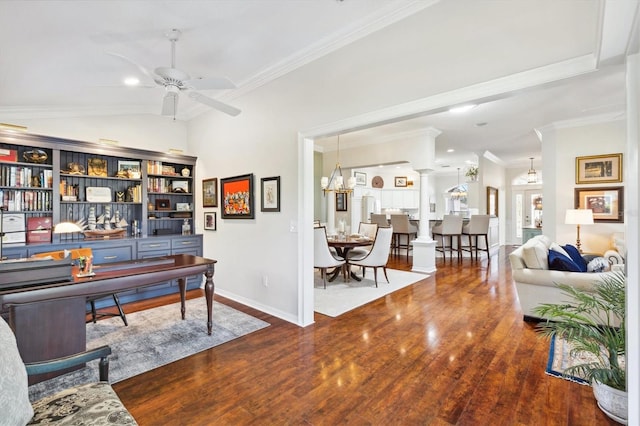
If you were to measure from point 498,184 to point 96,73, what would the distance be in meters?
10.4

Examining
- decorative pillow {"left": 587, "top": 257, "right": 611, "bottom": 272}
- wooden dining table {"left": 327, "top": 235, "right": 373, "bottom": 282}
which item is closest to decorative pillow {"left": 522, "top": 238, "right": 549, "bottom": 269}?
decorative pillow {"left": 587, "top": 257, "right": 611, "bottom": 272}

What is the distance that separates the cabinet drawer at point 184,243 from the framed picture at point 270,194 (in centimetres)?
168

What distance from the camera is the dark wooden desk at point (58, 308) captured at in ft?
7.05

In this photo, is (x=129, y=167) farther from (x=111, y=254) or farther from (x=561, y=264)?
(x=561, y=264)

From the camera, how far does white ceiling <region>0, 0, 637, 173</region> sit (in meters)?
1.91

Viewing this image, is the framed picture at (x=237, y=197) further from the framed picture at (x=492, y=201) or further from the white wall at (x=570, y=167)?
the framed picture at (x=492, y=201)

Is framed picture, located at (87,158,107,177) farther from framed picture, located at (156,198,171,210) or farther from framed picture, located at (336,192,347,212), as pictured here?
framed picture, located at (336,192,347,212)

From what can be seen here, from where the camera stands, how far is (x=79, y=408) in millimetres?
1313

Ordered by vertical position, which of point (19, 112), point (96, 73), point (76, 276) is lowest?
point (76, 276)

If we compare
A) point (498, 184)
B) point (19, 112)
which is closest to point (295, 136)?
point (19, 112)

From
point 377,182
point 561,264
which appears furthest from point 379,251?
point 377,182

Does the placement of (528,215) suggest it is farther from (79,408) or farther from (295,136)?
(79,408)

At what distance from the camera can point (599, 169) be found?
17.4 ft

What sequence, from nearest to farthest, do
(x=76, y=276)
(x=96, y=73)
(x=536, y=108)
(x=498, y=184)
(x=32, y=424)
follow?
(x=32, y=424) → (x=76, y=276) → (x=96, y=73) → (x=536, y=108) → (x=498, y=184)
